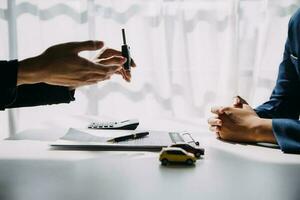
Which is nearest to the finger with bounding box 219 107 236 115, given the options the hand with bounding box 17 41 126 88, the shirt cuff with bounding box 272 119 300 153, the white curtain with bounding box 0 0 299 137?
the shirt cuff with bounding box 272 119 300 153

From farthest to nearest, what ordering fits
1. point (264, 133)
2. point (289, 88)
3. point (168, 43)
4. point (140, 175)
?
point (168, 43)
point (289, 88)
point (264, 133)
point (140, 175)

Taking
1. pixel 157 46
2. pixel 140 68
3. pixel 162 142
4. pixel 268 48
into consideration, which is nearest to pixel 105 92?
pixel 140 68

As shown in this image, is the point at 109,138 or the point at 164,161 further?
the point at 109,138

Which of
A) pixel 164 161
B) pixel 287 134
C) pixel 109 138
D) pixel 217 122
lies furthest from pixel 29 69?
pixel 287 134

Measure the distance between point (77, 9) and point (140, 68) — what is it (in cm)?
45

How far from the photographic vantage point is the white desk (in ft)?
1.79

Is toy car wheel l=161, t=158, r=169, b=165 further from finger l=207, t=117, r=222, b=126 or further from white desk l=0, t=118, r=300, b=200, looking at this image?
finger l=207, t=117, r=222, b=126

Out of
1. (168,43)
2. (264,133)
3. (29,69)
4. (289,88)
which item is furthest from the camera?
(168,43)

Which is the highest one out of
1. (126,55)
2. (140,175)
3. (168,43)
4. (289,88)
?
(168,43)

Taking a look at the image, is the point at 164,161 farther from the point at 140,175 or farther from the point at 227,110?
the point at 227,110

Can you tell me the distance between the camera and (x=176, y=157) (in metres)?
0.71

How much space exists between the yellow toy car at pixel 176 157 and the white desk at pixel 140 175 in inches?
0.6

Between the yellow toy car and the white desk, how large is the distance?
15 mm

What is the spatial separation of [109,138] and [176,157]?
0.25m
